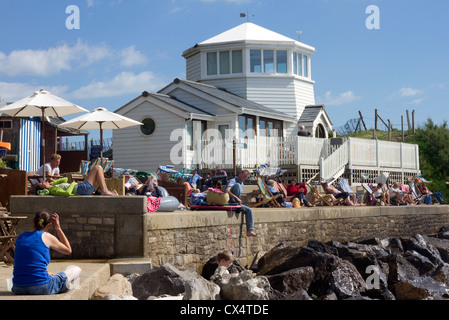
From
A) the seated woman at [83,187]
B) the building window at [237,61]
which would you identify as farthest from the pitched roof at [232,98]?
the seated woman at [83,187]

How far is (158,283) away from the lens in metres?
9.48

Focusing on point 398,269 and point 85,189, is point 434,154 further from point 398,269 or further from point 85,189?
point 85,189

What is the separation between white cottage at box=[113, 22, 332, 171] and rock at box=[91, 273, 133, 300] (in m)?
14.6

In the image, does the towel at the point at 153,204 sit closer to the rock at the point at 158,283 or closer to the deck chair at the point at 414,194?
the rock at the point at 158,283

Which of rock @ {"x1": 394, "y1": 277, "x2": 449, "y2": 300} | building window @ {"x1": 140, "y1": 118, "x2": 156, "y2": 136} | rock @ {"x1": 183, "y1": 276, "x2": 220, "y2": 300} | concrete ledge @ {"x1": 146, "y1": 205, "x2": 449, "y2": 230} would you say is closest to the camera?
rock @ {"x1": 183, "y1": 276, "x2": 220, "y2": 300}

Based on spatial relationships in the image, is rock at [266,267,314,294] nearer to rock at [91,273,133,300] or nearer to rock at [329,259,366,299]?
rock at [329,259,366,299]

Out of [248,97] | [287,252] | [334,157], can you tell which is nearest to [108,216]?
[287,252]

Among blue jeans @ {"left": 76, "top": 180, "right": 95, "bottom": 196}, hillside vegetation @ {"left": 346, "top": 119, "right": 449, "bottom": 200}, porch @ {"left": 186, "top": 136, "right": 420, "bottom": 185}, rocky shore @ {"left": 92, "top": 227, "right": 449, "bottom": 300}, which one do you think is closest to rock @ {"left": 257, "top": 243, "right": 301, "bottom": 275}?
rocky shore @ {"left": 92, "top": 227, "right": 449, "bottom": 300}

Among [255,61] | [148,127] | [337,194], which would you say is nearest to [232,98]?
[255,61]

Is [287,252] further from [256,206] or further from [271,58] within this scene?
[271,58]

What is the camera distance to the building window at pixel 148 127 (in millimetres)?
26766

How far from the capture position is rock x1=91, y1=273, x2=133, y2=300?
8070 millimetres

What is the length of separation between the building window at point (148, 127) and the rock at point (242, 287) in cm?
1692
